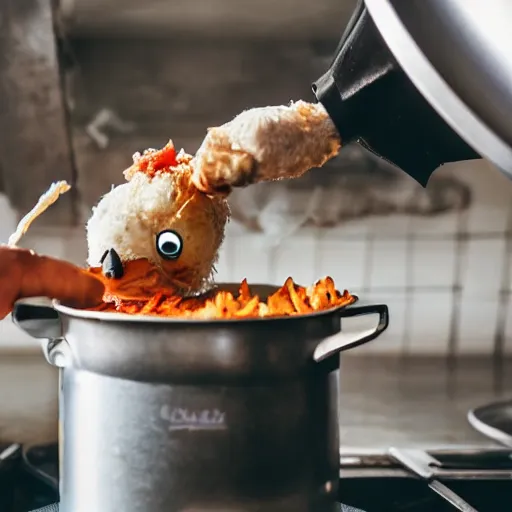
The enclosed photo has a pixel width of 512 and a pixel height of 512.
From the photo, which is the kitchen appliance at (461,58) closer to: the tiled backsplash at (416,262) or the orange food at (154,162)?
the orange food at (154,162)

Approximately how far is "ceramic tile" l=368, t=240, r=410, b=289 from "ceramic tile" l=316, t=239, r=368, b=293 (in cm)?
1

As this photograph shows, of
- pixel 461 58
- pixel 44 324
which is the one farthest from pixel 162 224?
pixel 461 58

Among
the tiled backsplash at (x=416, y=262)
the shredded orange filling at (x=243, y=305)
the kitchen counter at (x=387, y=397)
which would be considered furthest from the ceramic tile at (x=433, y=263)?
the shredded orange filling at (x=243, y=305)

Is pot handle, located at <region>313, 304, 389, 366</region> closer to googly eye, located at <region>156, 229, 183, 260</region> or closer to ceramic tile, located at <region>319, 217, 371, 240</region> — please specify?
googly eye, located at <region>156, 229, 183, 260</region>

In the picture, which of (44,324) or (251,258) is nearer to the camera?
(44,324)

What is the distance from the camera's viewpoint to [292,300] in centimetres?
57

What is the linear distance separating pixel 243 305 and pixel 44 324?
15 cm

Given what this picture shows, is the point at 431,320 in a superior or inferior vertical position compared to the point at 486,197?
inferior

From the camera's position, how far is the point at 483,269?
1049 millimetres

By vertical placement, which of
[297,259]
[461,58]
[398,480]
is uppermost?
[461,58]

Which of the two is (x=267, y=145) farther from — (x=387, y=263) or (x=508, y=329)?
(x=508, y=329)

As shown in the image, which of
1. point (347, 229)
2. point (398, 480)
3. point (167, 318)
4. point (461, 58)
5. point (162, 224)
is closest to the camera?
point (461, 58)

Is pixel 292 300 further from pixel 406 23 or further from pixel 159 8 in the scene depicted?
pixel 159 8

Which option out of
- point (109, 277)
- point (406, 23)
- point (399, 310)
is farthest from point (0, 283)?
point (399, 310)
